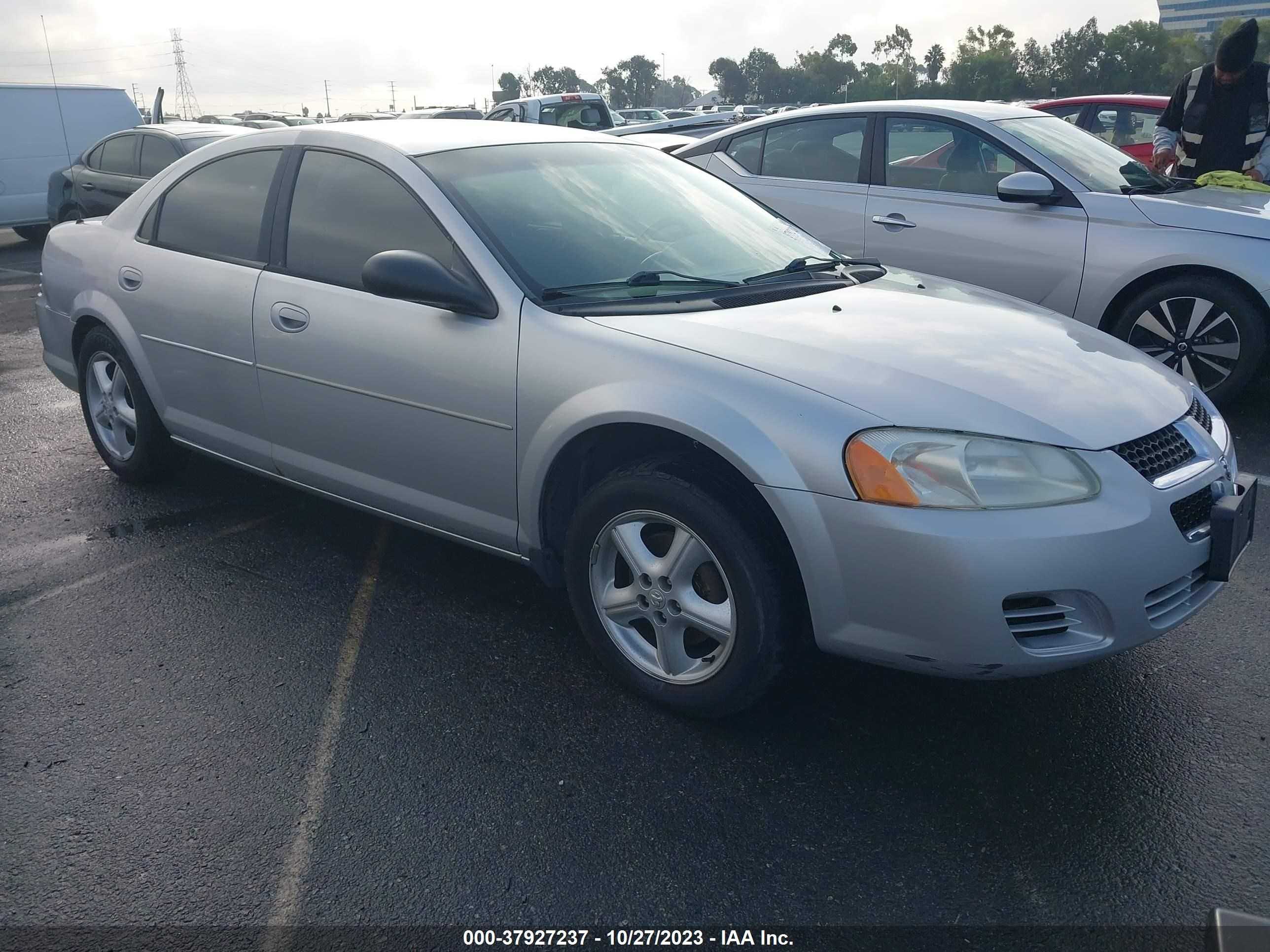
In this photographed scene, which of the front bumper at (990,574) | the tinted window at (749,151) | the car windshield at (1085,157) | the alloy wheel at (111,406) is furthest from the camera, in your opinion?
the tinted window at (749,151)

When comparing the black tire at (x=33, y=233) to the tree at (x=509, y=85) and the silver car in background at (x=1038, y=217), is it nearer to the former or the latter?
the silver car in background at (x=1038, y=217)

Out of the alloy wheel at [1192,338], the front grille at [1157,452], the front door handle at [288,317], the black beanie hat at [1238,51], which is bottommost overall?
the alloy wheel at [1192,338]

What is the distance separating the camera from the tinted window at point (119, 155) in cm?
1221

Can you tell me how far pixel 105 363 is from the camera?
4.84 m

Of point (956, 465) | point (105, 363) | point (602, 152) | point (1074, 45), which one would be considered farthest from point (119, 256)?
point (1074, 45)

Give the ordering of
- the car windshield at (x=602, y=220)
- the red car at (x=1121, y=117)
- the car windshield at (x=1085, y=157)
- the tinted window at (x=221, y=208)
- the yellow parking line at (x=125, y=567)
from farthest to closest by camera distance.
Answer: the red car at (x=1121, y=117)
the car windshield at (x=1085, y=157)
the tinted window at (x=221, y=208)
the yellow parking line at (x=125, y=567)
the car windshield at (x=602, y=220)

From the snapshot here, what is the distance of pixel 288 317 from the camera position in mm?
3770

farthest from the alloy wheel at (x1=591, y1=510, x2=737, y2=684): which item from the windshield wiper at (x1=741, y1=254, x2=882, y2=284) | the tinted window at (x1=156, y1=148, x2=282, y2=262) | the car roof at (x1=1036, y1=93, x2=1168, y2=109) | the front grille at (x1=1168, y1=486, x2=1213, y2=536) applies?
the car roof at (x1=1036, y1=93, x2=1168, y2=109)

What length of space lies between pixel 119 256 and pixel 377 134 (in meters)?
1.47

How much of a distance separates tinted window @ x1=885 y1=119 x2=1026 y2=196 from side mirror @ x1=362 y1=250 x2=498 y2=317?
149 inches

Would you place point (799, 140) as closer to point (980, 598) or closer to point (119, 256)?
point (119, 256)

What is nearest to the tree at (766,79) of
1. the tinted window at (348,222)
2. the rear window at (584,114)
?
the rear window at (584,114)

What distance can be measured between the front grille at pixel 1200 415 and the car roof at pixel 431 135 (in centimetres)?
228

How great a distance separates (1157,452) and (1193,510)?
164 millimetres
